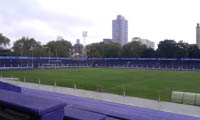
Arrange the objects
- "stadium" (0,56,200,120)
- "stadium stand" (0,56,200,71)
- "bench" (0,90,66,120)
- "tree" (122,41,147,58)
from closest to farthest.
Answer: "bench" (0,90,66,120) < "stadium" (0,56,200,120) < "stadium stand" (0,56,200,71) < "tree" (122,41,147,58)

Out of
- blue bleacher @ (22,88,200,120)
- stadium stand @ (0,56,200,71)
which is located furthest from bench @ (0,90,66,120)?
stadium stand @ (0,56,200,71)

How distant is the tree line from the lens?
7432 centimetres

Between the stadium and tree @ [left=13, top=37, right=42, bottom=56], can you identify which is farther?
tree @ [left=13, top=37, right=42, bottom=56]

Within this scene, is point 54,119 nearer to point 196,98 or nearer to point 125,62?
point 196,98

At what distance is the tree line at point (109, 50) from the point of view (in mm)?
74319

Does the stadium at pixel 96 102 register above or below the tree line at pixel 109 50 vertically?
below

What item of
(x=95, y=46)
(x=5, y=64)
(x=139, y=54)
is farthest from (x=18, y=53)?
(x=139, y=54)

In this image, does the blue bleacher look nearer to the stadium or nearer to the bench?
the stadium

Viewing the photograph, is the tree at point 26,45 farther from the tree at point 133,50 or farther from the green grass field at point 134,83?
the green grass field at point 134,83

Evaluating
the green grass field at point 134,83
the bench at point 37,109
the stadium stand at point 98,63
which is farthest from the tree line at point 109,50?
the bench at point 37,109

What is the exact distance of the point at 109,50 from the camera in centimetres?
8744

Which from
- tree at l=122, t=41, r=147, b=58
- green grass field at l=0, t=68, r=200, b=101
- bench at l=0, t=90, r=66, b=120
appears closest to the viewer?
bench at l=0, t=90, r=66, b=120

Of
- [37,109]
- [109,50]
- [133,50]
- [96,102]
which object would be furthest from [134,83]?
[133,50]

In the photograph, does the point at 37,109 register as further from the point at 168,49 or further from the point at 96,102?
the point at 168,49
